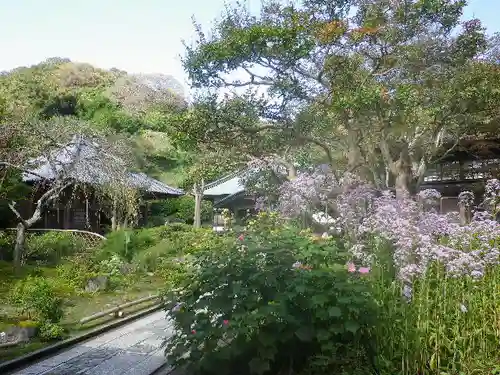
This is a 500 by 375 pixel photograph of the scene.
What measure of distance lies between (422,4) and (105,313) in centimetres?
901

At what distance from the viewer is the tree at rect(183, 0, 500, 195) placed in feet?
34.4

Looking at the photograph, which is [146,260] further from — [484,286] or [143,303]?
[484,286]

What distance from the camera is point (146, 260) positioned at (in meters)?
13.0

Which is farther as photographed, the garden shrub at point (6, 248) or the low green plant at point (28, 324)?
the garden shrub at point (6, 248)

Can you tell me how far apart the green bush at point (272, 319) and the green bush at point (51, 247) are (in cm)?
1025

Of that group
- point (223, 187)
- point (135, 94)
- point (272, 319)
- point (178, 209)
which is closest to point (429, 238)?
point (272, 319)

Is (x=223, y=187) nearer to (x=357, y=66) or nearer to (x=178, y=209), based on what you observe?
(x=178, y=209)

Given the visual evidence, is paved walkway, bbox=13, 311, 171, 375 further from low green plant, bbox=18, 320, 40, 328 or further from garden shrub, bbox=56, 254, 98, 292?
garden shrub, bbox=56, 254, 98, 292

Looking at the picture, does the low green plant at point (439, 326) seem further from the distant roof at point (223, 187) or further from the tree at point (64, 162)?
the distant roof at point (223, 187)

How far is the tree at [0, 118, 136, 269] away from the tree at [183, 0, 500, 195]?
12.3ft

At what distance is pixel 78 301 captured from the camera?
9.24 m

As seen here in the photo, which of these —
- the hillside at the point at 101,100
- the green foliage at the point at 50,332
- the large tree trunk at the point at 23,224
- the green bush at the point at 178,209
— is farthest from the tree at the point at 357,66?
the hillside at the point at 101,100

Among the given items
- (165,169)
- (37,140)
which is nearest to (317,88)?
(37,140)

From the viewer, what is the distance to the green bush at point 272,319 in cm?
372
